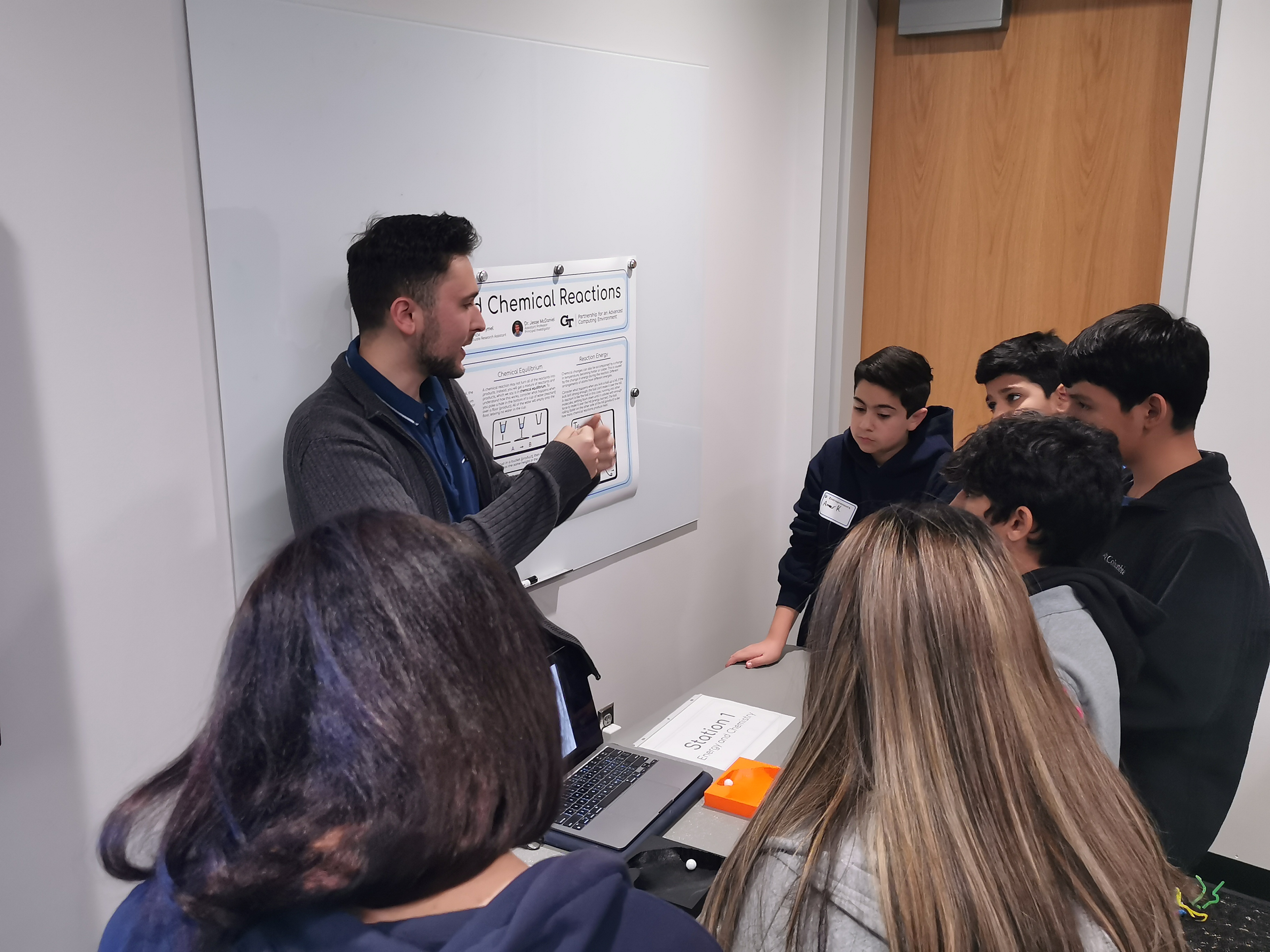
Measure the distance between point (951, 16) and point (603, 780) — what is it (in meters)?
2.60

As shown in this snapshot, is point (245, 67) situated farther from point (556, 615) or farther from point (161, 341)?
point (556, 615)

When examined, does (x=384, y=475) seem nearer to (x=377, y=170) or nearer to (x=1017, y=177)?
(x=377, y=170)

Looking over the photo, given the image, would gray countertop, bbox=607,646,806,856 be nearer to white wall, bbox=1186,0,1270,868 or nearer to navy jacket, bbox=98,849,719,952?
navy jacket, bbox=98,849,719,952

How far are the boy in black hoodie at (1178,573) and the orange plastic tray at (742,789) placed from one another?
0.59 metres

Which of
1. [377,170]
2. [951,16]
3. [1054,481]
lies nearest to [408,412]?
[377,170]

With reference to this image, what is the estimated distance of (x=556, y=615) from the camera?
253 centimetres

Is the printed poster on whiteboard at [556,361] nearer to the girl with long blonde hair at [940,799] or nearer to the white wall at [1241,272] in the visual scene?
the girl with long blonde hair at [940,799]

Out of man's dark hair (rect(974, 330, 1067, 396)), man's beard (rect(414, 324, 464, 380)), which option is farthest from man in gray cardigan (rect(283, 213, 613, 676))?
man's dark hair (rect(974, 330, 1067, 396))

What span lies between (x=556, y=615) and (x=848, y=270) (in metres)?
1.58

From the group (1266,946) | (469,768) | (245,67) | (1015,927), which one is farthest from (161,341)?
(1266,946)

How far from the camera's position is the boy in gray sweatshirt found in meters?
1.34

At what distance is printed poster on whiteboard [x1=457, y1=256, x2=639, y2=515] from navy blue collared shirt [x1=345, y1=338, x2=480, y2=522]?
0.80 feet

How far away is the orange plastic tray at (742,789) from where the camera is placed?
5.29 ft

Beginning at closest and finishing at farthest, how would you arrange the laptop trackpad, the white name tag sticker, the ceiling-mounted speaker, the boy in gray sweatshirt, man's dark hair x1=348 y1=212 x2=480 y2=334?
1. the boy in gray sweatshirt
2. the laptop trackpad
3. man's dark hair x1=348 y1=212 x2=480 y2=334
4. the white name tag sticker
5. the ceiling-mounted speaker
